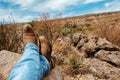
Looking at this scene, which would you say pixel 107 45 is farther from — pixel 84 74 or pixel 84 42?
pixel 84 74

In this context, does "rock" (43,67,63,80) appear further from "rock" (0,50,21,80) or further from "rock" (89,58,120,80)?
"rock" (89,58,120,80)

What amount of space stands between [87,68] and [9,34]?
289cm

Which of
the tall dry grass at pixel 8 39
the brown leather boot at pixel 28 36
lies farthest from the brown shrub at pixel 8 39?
the brown leather boot at pixel 28 36

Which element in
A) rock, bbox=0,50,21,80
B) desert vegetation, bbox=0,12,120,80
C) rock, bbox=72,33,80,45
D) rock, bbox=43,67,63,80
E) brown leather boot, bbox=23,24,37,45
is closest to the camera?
rock, bbox=43,67,63,80

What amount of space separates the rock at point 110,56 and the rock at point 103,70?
1.00 ft

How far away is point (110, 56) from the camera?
751 cm

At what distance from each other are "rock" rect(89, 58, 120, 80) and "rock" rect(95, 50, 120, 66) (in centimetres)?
31

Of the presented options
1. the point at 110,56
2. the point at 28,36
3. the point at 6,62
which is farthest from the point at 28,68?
the point at 110,56

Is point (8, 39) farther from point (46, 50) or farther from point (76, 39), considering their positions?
point (46, 50)

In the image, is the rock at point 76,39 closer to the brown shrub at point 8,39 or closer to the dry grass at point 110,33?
the dry grass at point 110,33

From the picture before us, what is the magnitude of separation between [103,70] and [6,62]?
91.9 inches

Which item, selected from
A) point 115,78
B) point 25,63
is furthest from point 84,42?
point 25,63

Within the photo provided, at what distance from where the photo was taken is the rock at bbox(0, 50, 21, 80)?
5.05m

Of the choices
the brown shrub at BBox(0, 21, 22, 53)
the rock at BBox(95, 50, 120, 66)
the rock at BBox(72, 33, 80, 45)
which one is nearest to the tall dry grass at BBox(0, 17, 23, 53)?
the brown shrub at BBox(0, 21, 22, 53)
